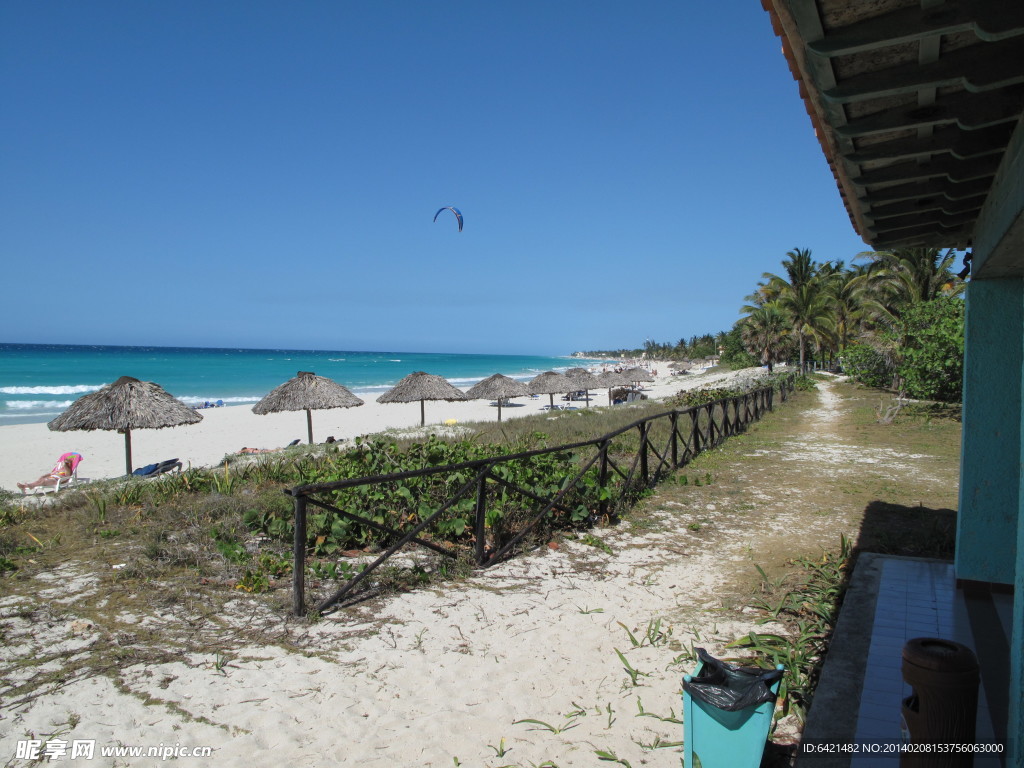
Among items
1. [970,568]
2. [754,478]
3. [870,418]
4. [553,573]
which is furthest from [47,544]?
[870,418]

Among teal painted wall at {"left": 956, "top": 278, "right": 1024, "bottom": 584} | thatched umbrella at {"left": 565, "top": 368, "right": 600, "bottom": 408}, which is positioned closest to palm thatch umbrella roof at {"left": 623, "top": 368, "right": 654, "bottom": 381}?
thatched umbrella at {"left": 565, "top": 368, "right": 600, "bottom": 408}

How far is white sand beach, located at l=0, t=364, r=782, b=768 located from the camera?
9.64 feet

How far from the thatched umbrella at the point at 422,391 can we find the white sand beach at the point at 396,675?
14813mm

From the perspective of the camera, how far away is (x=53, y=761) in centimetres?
277

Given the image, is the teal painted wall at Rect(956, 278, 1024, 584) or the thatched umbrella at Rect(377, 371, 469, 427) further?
the thatched umbrella at Rect(377, 371, 469, 427)

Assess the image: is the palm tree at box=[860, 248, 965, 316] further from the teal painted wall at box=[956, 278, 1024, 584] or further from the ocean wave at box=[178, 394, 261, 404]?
the ocean wave at box=[178, 394, 261, 404]

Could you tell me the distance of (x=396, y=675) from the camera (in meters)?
3.62

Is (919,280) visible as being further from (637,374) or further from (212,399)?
(212,399)

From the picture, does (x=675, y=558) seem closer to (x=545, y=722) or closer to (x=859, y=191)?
(x=545, y=722)

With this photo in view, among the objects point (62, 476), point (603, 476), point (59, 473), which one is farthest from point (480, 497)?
point (59, 473)

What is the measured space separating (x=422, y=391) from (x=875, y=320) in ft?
75.9

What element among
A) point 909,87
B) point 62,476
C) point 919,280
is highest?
point 919,280

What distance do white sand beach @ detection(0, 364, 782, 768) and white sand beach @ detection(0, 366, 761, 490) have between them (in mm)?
8636

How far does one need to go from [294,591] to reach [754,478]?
7.44 m
